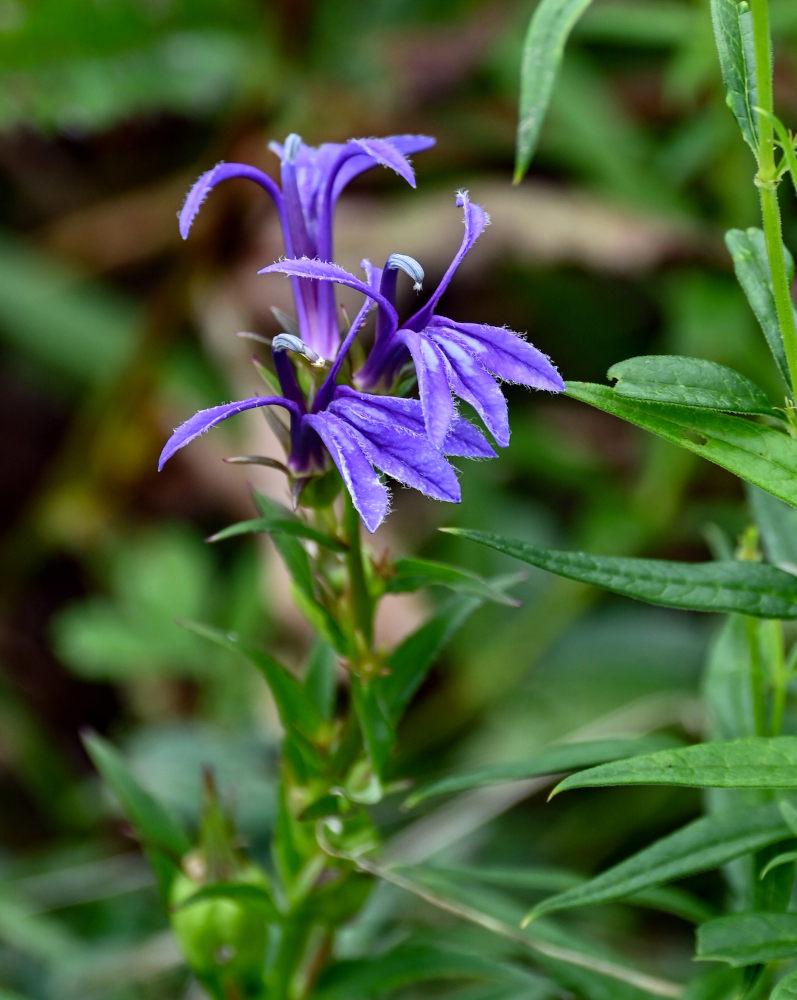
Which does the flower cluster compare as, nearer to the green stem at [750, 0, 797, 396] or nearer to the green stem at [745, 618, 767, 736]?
the green stem at [750, 0, 797, 396]

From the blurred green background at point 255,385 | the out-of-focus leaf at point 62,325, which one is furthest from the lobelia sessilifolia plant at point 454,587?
the out-of-focus leaf at point 62,325

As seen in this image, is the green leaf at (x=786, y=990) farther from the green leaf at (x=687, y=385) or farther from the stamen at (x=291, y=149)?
the stamen at (x=291, y=149)

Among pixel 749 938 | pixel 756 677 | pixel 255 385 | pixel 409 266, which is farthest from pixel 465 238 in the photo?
pixel 255 385

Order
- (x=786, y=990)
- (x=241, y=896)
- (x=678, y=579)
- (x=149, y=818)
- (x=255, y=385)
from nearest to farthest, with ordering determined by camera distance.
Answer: (x=786, y=990), (x=678, y=579), (x=241, y=896), (x=149, y=818), (x=255, y=385)

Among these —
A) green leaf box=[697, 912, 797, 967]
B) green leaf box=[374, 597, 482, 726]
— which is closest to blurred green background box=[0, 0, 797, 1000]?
green leaf box=[374, 597, 482, 726]

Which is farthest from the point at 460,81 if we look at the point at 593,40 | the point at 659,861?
the point at 659,861

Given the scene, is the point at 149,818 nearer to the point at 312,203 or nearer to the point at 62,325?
the point at 312,203

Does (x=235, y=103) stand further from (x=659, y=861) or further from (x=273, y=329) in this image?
(x=659, y=861)
